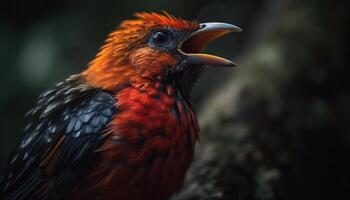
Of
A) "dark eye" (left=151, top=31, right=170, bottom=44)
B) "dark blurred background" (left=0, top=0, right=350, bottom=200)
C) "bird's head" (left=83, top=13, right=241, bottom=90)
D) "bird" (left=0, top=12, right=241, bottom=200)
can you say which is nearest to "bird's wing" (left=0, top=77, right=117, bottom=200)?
"bird" (left=0, top=12, right=241, bottom=200)

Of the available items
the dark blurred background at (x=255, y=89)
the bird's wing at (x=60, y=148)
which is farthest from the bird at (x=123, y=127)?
the dark blurred background at (x=255, y=89)

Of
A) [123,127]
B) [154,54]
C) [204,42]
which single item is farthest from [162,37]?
[123,127]

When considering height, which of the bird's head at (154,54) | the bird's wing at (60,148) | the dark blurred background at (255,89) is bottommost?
the dark blurred background at (255,89)

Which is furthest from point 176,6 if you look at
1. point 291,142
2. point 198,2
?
point 291,142

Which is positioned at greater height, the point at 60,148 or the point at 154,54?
the point at 154,54

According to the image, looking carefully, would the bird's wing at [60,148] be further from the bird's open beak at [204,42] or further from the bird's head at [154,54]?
the bird's open beak at [204,42]

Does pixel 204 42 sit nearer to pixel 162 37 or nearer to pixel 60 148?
pixel 162 37

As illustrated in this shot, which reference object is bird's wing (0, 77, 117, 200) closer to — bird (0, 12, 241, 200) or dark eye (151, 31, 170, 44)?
bird (0, 12, 241, 200)

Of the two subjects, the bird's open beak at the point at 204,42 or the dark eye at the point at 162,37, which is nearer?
the bird's open beak at the point at 204,42
